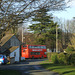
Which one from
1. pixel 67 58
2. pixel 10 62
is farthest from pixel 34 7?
pixel 10 62

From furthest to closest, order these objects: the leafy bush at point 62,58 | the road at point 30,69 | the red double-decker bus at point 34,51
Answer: the red double-decker bus at point 34,51 → the leafy bush at point 62,58 → the road at point 30,69

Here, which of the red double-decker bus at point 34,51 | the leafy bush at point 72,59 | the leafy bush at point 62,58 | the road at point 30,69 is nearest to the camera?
the road at point 30,69

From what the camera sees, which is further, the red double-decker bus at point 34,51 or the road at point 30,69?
the red double-decker bus at point 34,51

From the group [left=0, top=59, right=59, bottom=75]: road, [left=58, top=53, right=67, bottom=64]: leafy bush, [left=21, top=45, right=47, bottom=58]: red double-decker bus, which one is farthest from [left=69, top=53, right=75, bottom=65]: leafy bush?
[left=21, top=45, right=47, bottom=58]: red double-decker bus

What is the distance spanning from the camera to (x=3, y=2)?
10.8 m

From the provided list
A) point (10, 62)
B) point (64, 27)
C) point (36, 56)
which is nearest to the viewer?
point (10, 62)

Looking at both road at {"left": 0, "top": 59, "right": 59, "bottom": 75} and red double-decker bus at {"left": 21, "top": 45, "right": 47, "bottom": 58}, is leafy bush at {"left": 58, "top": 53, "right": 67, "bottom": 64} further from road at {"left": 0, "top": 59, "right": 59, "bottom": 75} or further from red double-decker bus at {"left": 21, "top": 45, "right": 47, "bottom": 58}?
red double-decker bus at {"left": 21, "top": 45, "right": 47, "bottom": 58}

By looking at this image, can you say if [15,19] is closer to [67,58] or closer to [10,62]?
[67,58]

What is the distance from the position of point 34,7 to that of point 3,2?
1931 millimetres

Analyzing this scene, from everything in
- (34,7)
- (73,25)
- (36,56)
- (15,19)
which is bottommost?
(36,56)

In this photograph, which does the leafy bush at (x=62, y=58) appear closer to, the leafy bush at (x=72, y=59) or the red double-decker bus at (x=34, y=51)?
the leafy bush at (x=72, y=59)

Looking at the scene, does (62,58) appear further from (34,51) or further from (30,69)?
(34,51)

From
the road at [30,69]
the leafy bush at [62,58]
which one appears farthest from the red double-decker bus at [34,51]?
the road at [30,69]

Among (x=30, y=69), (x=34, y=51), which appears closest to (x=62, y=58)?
(x=30, y=69)
